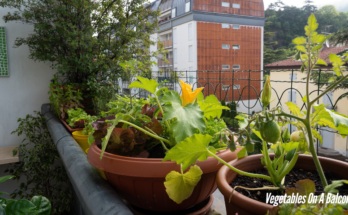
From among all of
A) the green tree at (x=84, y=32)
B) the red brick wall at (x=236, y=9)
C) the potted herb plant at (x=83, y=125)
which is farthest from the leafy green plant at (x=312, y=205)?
the red brick wall at (x=236, y=9)

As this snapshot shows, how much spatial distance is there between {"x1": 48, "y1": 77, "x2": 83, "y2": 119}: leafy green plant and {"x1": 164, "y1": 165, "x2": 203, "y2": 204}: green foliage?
4.75 feet

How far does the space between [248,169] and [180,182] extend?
0.20 m

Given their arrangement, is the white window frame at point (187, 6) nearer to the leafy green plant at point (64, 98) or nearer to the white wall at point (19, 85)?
the white wall at point (19, 85)

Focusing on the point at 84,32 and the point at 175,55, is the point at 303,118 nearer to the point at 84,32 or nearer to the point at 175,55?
the point at 84,32

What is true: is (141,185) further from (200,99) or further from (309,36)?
(309,36)

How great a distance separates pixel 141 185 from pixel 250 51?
26107 millimetres

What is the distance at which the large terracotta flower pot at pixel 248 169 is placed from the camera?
0.43 metres

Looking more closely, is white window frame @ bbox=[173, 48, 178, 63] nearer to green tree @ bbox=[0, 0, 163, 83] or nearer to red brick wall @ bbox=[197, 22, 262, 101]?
red brick wall @ bbox=[197, 22, 262, 101]

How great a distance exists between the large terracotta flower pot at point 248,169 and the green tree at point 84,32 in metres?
1.61

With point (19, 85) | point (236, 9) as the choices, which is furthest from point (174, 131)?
point (236, 9)

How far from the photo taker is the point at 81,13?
1950mm

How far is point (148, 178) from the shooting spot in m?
0.60

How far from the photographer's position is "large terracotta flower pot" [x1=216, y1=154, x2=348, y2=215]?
432 millimetres

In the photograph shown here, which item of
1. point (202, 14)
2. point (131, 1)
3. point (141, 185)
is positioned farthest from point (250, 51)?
point (141, 185)
